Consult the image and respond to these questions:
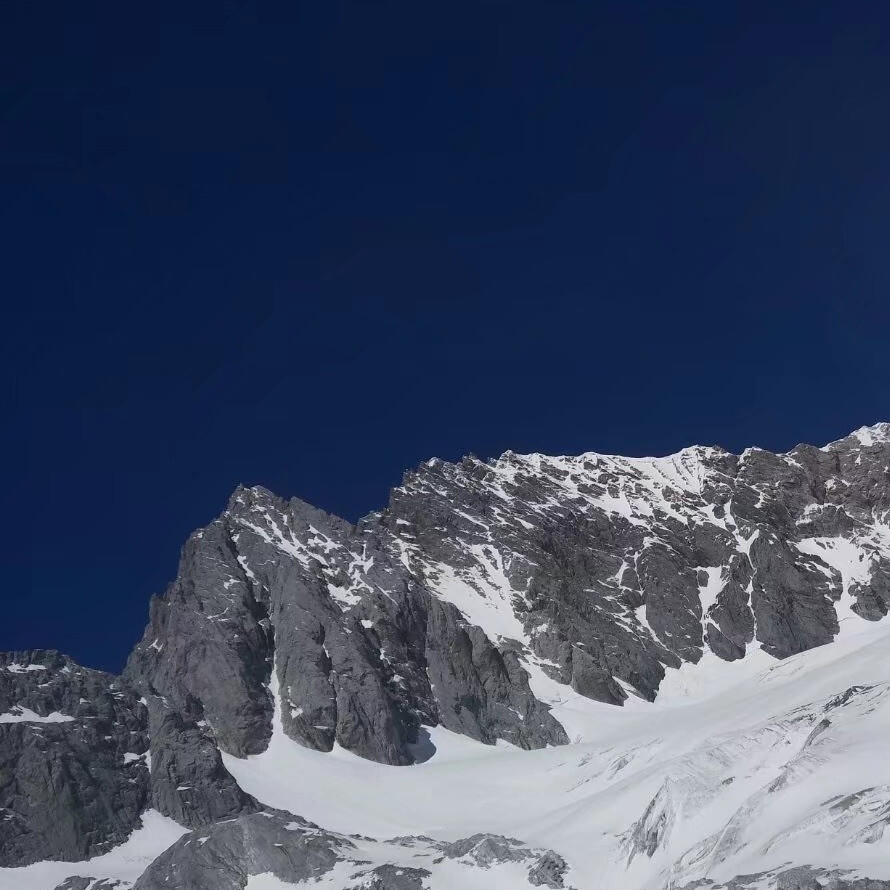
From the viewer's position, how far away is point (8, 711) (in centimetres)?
13988

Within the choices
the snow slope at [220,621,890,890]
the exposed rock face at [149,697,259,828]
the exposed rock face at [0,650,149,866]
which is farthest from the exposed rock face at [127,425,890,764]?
the exposed rock face at [0,650,149,866]

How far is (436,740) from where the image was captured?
530 ft

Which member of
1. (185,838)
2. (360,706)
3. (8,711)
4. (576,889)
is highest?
(8,711)

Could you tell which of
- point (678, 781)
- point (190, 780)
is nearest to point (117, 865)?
point (190, 780)

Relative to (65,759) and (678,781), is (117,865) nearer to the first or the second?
(65,759)

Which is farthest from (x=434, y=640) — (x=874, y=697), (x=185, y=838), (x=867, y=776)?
(x=867, y=776)

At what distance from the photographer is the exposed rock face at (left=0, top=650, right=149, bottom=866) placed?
127 m

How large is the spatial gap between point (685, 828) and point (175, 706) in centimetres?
9130

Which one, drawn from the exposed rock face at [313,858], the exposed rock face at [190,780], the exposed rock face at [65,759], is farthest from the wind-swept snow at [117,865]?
the exposed rock face at [313,858]

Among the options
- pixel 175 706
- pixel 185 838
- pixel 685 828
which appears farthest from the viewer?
pixel 175 706

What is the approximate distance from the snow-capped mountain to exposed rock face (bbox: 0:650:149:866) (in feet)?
0.99

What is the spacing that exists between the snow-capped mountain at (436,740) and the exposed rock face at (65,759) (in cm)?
30

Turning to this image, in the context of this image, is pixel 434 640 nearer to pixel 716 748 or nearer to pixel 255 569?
pixel 255 569

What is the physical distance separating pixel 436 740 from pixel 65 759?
54792mm
